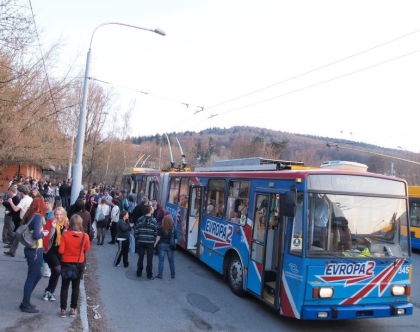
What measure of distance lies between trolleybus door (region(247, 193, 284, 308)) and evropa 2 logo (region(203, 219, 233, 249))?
1.23 meters

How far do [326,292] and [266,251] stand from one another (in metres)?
1.47

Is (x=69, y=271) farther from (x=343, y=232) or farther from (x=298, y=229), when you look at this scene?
(x=343, y=232)

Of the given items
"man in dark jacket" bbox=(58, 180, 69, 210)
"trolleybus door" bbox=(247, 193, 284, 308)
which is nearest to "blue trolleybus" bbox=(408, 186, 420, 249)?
"trolleybus door" bbox=(247, 193, 284, 308)

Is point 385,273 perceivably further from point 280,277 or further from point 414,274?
point 414,274

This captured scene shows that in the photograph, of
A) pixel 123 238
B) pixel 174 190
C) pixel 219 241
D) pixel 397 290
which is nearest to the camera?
pixel 397 290

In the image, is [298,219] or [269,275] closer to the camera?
[298,219]

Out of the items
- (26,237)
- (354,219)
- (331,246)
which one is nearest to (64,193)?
(26,237)

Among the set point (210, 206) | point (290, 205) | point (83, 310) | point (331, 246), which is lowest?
point (83, 310)

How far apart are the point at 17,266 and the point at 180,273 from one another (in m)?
3.79

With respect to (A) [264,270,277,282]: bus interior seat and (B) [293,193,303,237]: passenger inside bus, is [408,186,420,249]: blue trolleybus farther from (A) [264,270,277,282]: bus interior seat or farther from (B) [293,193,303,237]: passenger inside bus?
(B) [293,193,303,237]: passenger inside bus

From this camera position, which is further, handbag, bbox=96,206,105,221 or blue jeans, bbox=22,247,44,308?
handbag, bbox=96,206,105,221

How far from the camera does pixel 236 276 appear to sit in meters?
8.62

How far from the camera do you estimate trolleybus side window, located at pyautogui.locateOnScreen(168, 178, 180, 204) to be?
13.9 m

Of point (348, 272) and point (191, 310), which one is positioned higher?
point (348, 272)
